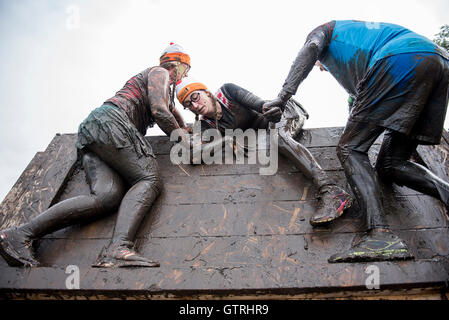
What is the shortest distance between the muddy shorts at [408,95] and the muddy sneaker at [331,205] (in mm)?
639

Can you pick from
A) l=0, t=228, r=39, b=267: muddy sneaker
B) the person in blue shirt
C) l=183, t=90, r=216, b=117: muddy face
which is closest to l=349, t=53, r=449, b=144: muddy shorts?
the person in blue shirt

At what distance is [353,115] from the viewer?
2.60 meters

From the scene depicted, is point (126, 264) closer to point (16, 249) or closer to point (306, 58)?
point (16, 249)

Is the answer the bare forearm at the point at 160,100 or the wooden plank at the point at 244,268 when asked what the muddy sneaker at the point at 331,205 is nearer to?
the wooden plank at the point at 244,268

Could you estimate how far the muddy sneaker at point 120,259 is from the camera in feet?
7.61

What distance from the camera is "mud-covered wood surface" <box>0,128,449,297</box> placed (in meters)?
2.07

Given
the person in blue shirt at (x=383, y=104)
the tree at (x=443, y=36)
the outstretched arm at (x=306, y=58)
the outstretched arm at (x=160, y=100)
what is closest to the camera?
the person in blue shirt at (x=383, y=104)

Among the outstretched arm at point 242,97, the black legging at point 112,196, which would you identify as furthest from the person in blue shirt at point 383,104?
the black legging at point 112,196

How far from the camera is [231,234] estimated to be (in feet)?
8.78

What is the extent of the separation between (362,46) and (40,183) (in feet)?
11.2

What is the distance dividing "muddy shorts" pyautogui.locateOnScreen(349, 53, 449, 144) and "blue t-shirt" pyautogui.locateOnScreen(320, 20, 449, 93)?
82 millimetres

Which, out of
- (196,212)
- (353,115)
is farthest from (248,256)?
(353,115)
